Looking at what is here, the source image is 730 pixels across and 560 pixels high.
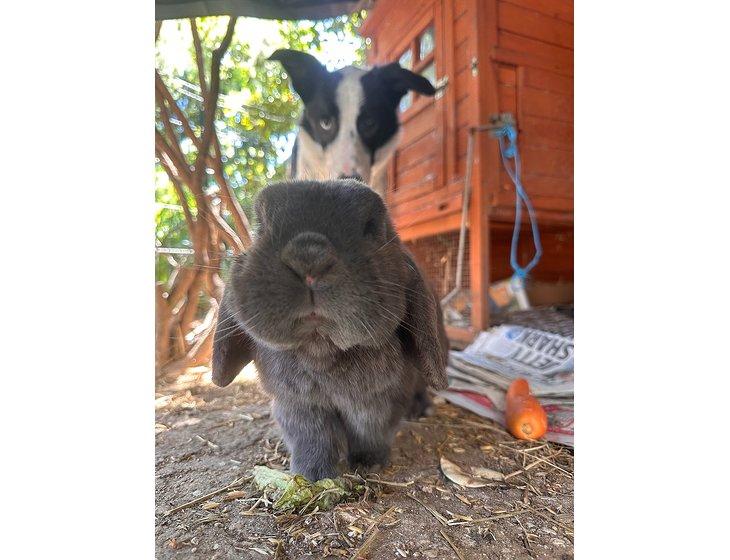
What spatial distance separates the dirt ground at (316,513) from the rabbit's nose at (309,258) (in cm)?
26

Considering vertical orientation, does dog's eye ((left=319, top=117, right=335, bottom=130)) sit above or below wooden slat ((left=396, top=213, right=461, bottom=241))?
above

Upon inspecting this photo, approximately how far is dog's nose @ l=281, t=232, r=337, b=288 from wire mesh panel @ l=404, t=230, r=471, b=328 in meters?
1.49

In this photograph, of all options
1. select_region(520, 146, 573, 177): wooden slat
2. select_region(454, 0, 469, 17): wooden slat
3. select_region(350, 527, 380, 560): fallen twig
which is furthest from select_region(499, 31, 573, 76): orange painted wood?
select_region(350, 527, 380, 560): fallen twig

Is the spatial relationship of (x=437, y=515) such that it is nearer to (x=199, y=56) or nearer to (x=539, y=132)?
(x=199, y=56)

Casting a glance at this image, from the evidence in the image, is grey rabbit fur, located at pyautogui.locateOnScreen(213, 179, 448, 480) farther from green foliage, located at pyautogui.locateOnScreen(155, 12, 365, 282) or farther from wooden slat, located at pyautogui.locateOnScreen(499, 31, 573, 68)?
wooden slat, located at pyautogui.locateOnScreen(499, 31, 573, 68)

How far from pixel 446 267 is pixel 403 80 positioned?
0.98 metres

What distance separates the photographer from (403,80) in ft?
5.28

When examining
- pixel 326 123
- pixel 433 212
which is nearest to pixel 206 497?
pixel 326 123

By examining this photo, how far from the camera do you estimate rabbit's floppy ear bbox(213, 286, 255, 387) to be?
0.62 m

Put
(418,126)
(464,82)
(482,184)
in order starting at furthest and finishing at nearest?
(418,126), (482,184), (464,82)

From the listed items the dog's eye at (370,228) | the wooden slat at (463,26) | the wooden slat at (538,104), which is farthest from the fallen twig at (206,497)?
the wooden slat at (538,104)
